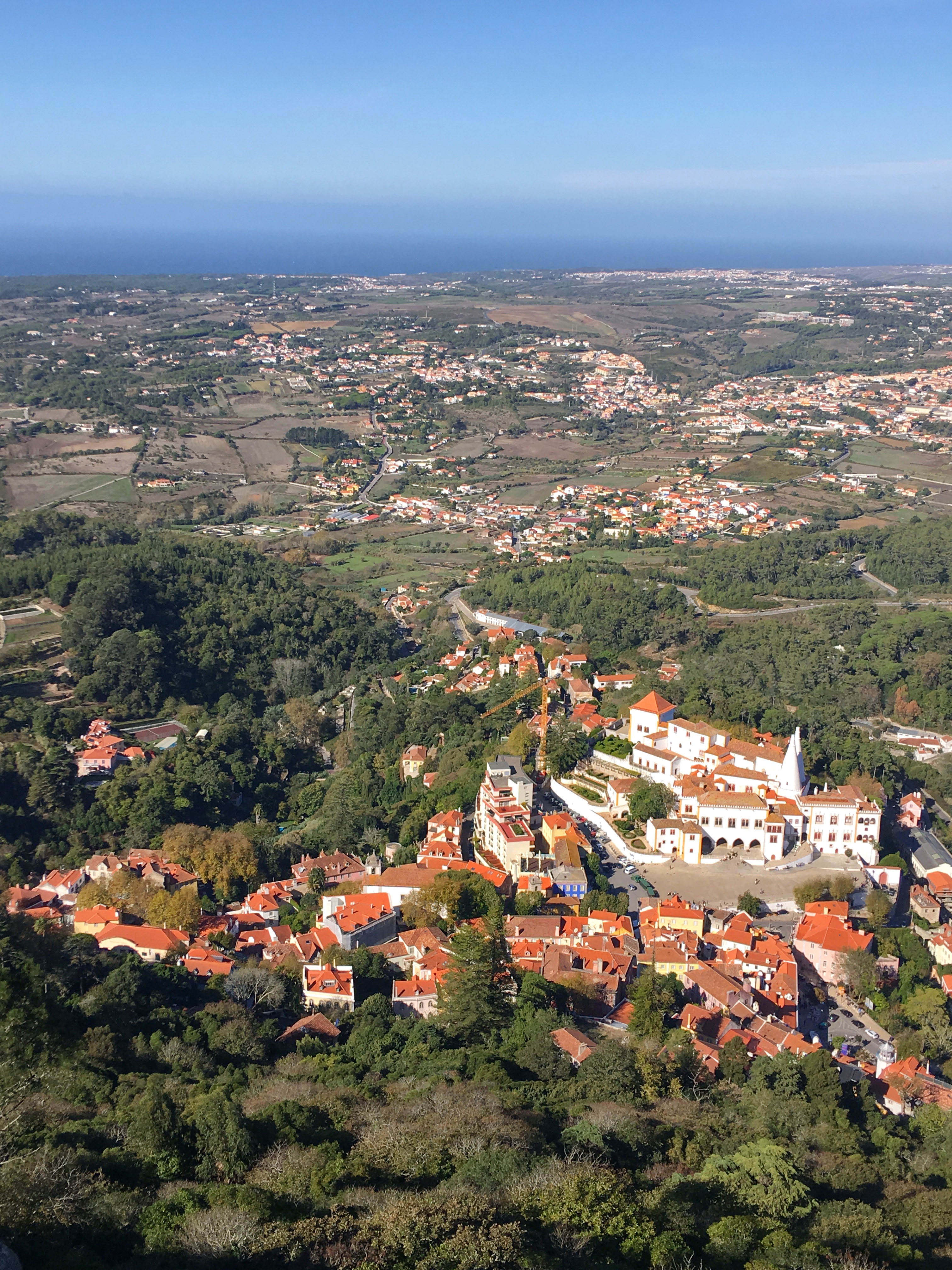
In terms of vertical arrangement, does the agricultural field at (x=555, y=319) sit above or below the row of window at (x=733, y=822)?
above

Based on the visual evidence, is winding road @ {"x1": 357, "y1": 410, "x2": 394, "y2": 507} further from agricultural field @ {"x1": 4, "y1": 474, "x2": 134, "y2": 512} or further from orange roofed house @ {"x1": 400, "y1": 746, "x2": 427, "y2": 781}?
orange roofed house @ {"x1": 400, "y1": 746, "x2": 427, "y2": 781}

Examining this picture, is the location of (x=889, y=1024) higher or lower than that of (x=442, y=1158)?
lower

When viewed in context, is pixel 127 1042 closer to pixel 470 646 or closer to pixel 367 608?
pixel 470 646

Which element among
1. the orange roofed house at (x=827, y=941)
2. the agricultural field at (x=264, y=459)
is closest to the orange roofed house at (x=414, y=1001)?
the orange roofed house at (x=827, y=941)

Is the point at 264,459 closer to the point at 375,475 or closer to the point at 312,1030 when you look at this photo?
the point at 375,475

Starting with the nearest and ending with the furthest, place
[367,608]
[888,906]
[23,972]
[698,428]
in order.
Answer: [23,972], [888,906], [367,608], [698,428]

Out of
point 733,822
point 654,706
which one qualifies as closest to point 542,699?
point 654,706

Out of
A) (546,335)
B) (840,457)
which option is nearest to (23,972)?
(840,457)

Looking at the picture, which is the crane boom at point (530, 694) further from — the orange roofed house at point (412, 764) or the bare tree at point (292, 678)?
the bare tree at point (292, 678)
